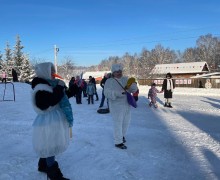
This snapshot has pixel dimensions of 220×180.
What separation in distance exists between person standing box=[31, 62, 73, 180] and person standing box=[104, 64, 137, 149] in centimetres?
196

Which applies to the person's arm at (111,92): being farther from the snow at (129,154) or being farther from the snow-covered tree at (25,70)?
the snow-covered tree at (25,70)

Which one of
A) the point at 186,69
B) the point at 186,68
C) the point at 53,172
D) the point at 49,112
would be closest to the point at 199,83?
the point at 186,69

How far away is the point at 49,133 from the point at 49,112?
0.30m

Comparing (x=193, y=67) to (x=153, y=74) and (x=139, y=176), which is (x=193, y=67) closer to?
(x=153, y=74)

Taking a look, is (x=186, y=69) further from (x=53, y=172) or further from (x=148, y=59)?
(x=53, y=172)

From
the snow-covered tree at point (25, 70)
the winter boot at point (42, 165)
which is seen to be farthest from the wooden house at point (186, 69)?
the winter boot at point (42, 165)

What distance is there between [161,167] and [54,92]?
7.90ft

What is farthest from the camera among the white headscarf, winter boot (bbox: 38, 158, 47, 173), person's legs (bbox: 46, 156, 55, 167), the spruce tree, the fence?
the spruce tree

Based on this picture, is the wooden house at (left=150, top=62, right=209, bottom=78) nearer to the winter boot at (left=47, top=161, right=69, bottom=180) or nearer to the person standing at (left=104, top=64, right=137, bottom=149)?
the person standing at (left=104, top=64, right=137, bottom=149)

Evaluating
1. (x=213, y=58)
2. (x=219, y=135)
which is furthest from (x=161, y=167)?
(x=213, y=58)

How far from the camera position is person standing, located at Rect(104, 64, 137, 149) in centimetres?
595

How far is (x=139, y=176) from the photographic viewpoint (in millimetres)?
4512

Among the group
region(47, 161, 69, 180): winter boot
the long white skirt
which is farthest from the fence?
the long white skirt

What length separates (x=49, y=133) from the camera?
393 centimetres
